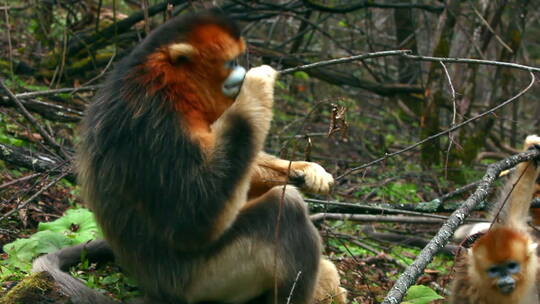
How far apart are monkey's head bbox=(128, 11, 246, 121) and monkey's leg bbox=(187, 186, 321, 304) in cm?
58

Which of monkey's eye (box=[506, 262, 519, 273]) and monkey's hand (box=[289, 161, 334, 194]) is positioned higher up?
monkey's hand (box=[289, 161, 334, 194])

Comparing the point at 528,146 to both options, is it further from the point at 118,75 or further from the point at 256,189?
the point at 118,75

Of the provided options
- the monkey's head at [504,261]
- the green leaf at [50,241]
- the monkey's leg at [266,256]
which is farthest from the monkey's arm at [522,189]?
the green leaf at [50,241]

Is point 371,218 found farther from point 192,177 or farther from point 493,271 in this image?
point 192,177

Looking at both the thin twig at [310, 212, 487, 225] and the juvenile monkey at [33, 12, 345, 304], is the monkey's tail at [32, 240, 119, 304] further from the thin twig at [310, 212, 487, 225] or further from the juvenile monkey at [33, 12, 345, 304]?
the thin twig at [310, 212, 487, 225]

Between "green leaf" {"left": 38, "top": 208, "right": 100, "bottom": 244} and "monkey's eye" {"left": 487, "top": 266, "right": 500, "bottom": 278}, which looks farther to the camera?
"monkey's eye" {"left": 487, "top": 266, "right": 500, "bottom": 278}

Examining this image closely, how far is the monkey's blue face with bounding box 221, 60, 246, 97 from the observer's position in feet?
11.7

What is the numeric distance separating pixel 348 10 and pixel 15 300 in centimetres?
469

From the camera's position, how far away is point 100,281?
4.12 metres

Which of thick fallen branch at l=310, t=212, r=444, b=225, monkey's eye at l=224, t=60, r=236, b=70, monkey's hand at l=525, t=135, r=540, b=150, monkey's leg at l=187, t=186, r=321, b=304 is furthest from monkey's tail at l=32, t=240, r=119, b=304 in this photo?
monkey's hand at l=525, t=135, r=540, b=150

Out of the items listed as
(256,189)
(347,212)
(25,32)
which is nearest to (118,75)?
(256,189)

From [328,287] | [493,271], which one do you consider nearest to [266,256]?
[328,287]

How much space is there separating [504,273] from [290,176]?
1794mm

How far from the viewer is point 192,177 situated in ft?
10.5
